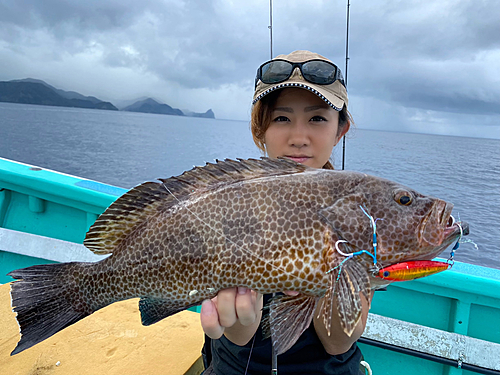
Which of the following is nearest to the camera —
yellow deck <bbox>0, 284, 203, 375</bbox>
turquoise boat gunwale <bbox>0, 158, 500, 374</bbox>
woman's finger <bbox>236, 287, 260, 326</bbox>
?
woman's finger <bbox>236, 287, 260, 326</bbox>

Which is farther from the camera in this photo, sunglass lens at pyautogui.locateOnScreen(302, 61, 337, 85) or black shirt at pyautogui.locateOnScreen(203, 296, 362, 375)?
sunglass lens at pyautogui.locateOnScreen(302, 61, 337, 85)

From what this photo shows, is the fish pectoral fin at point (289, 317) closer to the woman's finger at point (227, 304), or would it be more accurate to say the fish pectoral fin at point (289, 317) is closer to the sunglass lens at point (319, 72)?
the woman's finger at point (227, 304)

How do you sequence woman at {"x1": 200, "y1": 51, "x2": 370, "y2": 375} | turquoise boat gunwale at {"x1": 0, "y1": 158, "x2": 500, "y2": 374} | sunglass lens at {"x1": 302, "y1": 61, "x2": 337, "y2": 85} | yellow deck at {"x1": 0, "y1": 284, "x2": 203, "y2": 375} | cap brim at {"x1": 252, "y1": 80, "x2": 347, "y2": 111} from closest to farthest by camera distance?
1. woman at {"x1": 200, "y1": 51, "x2": 370, "y2": 375}
2. yellow deck at {"x1": 0, "y1": 284, "x2": 203, "y2": 375}
3. cap brim at {"x1": 252, "y1": 80, "x2": 347, "y2": 111}
4. sunglass lens at {"x1": 302, "y1": 61, "x2": 337, "y2": 85}
5. turquoise boat gunwale at {"x1": 0, "y1": 158, "x2": 500, "y2": 374}

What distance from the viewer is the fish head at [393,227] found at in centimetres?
158

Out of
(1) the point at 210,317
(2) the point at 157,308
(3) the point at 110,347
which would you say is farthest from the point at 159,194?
(3) the point at 110,347

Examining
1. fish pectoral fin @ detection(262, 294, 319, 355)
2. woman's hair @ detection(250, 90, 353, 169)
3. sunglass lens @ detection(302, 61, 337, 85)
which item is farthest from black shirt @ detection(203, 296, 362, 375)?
sunglass lens @ detection(302, 61, 337, 85)

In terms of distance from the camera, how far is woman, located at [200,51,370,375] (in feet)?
5.74

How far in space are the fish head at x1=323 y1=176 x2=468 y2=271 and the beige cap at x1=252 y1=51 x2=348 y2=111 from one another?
1.09 meters

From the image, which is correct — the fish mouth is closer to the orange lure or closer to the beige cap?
the orange lure

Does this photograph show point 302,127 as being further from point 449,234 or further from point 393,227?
point 449,234

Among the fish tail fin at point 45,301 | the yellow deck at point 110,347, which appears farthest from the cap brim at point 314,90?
the yellow deck at point 110,347

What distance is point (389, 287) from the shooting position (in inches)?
124

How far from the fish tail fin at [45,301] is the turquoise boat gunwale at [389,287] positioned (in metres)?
2.01

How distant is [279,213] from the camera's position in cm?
163
